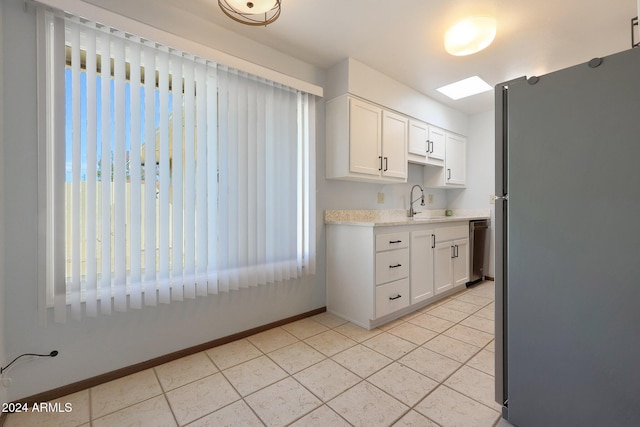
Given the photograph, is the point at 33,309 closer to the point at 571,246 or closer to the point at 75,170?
the point at 75,170

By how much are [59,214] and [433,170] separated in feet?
12.7

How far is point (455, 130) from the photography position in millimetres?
3922

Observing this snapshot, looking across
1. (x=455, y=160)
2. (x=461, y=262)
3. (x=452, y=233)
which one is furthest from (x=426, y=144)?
(x=461, y=262)

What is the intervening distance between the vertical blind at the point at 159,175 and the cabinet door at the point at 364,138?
56 centimetres

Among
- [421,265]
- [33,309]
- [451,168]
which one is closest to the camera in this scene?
[33,309]

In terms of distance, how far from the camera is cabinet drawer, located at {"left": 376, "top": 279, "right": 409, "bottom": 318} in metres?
2.39

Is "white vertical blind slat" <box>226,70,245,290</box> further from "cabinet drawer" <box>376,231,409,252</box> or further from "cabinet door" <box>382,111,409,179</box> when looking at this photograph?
"cabinet door" <box>382,111,409,179</box>

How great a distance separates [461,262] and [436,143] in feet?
5.10

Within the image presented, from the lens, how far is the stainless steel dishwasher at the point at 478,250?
354 centimetres

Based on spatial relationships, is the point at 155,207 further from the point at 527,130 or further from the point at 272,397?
the point at 527,130

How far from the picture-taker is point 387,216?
3398 mm

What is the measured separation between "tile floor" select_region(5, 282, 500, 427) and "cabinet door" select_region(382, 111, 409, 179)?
1.63 metres

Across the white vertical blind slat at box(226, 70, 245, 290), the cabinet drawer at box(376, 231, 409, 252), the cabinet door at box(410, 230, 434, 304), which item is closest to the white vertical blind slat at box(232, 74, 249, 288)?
the white vertical blind slat at box(226, 70, 245, 290)

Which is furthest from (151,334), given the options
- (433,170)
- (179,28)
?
(433,170)
